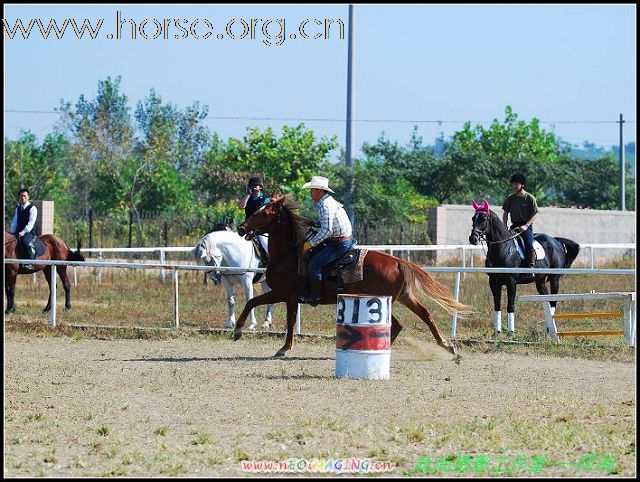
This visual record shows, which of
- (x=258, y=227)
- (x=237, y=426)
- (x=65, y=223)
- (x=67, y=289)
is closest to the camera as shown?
(x=237, y=426)

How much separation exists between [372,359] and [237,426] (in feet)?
10.6

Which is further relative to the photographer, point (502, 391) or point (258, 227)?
point (258, 227)

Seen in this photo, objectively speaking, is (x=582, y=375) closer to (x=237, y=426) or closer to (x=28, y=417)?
(x=237, y=426)

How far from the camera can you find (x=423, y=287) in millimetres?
14883

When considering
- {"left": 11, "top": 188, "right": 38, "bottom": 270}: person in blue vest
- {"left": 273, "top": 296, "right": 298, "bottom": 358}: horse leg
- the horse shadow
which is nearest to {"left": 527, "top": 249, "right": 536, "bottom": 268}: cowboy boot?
the horse shadow

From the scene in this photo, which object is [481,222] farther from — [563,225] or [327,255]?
[563,225]

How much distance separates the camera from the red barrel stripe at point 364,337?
1302 cm

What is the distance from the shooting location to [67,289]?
22.2m

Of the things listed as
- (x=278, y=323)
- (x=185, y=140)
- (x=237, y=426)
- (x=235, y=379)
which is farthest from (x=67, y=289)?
(x=185, y=140)

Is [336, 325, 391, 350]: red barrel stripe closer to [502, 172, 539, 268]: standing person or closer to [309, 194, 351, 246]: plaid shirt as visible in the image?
[309, 194, 351, 246]: plaid shirt

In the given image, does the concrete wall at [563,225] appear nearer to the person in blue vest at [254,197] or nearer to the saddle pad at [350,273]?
the person in blue vest at [254,197]

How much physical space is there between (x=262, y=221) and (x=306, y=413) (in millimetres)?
4926

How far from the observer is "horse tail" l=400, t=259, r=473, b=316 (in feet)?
48.9

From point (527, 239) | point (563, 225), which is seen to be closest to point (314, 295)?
point (527, 239)
